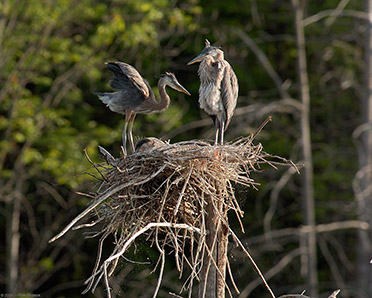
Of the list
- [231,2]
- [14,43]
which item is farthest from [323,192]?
[14,43]

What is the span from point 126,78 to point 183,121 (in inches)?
320

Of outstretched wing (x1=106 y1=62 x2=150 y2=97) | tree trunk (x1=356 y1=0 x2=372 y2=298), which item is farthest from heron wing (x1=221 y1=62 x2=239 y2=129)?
tree trunk (x1=356 y1=0 x2=372 y2=298)

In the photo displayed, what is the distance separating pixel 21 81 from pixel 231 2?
4.59 metres

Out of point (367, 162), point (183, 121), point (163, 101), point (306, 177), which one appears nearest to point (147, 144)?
point (163, 101)

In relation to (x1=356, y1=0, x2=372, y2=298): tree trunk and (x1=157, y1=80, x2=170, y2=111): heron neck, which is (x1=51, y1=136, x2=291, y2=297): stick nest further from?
(x1=356, y1=0, x2=372, y2=298): tree trunk

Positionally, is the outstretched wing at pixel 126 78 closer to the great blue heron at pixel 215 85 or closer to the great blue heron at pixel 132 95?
the great blue heron at pixel 132 95

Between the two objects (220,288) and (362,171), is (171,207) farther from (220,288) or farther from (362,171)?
(362,171)

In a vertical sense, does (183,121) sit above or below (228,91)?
above

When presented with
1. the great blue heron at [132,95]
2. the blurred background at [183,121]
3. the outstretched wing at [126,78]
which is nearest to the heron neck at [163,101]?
the great blue heron at [132,95]

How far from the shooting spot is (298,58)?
13.1m

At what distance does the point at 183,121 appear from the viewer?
47.5 feet

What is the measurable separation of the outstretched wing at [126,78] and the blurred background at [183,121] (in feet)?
18.3

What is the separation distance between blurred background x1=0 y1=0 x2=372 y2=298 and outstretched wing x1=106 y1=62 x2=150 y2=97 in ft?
18.3

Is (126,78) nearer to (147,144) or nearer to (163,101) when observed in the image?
(163,101)
